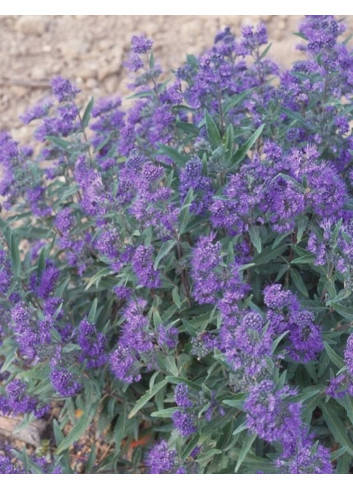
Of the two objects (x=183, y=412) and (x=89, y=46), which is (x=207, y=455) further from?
(x=89, y=46)

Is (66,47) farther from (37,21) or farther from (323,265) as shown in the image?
(323,265)

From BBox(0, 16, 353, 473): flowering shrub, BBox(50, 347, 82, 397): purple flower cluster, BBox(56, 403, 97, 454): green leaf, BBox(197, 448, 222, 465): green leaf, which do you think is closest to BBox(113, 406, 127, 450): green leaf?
BBox(0, 16, 353, 473): flowering shrub

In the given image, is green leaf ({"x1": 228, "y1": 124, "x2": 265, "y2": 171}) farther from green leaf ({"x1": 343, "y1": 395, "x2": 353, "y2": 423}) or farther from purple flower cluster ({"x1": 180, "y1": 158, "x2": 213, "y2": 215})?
green leaf ({"x1": 343, "y1": 395, "x2": 353, "y2": 423})

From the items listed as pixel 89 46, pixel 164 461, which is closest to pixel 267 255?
pixel 164 461

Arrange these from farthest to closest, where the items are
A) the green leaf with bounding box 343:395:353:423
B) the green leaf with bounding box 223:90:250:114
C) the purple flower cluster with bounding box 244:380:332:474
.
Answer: the green leaf with bounding box 223:90:250:114, the green leaf with bounding box 343:395:353:423, the purple flower cluster with bounding box 244:380:332:474

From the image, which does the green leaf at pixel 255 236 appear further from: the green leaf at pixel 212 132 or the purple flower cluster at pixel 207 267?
the green leaf at pixel 212 132

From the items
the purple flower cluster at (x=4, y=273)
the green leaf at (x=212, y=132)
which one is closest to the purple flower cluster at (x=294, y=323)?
the green leaf at (x=212, y=132)

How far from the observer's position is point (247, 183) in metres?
3.55

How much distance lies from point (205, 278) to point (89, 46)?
5.71 metres

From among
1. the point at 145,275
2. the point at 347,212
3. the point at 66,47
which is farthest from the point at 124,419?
the point at 66,47

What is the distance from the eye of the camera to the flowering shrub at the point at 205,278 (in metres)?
3.42

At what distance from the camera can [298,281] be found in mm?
4012

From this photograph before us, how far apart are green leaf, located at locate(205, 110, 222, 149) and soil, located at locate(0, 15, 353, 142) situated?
13.9 ft

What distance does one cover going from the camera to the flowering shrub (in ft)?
11.2
